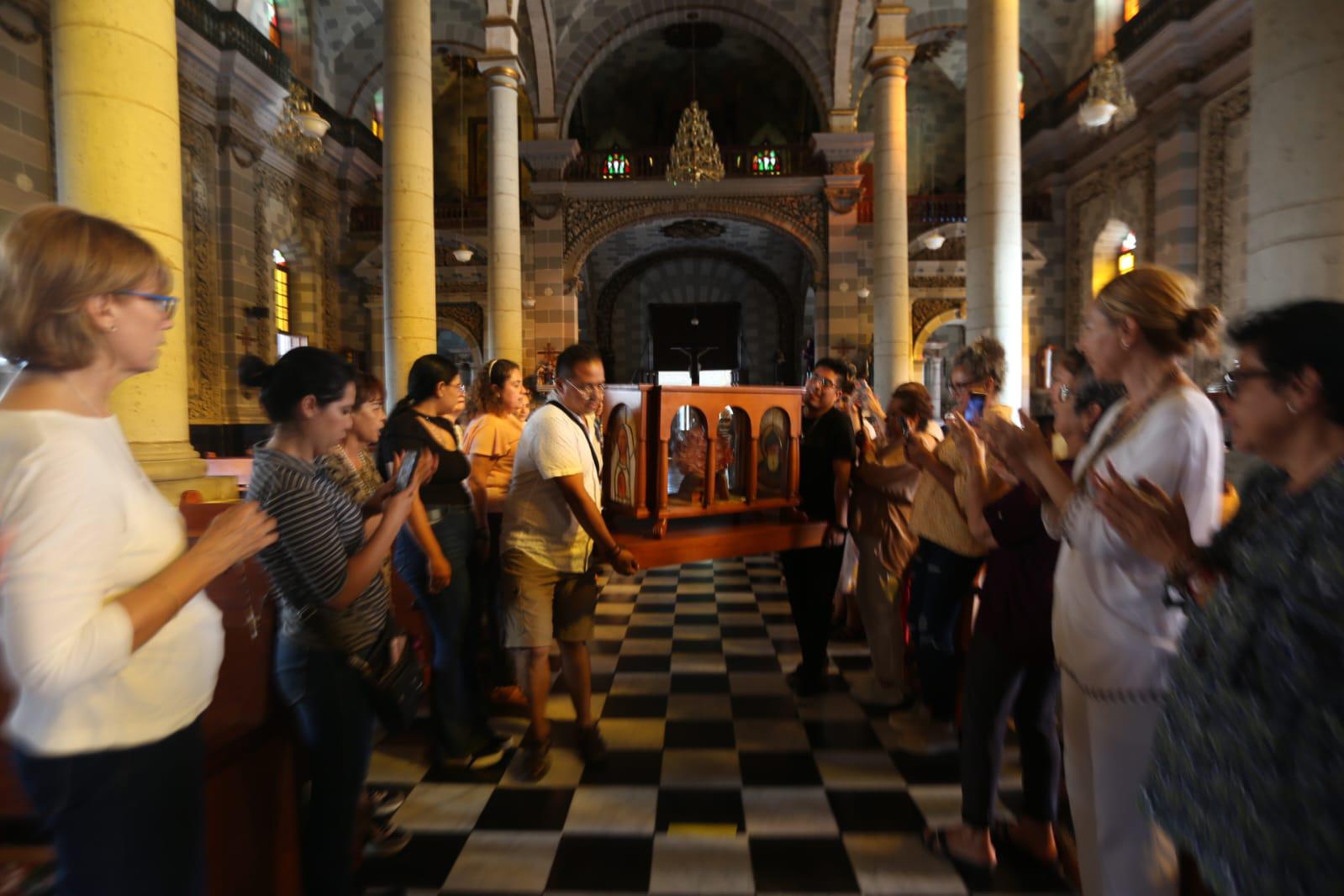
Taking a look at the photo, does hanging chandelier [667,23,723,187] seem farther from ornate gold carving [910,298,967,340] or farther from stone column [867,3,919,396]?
ornate gold carving [910,298,967,340]

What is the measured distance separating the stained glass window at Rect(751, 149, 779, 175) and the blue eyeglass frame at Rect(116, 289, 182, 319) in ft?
54.9

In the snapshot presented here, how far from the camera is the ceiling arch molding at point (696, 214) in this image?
54.4ft

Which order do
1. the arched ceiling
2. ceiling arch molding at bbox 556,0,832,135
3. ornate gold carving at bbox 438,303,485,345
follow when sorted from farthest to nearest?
ornate gold carving at bbox 438,303,485,345 < ceiling arch molding at bbox 556,0,832,135 < the arched ceiling

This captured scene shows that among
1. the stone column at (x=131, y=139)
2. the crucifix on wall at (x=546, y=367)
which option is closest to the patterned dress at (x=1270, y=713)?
the stone column at (x=131, y=139)

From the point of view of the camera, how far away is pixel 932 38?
17.8m

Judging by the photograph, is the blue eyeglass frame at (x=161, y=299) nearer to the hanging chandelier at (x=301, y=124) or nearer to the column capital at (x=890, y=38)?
the hanging chandelier at (x=301, y=124)

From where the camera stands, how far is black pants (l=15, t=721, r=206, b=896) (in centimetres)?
116

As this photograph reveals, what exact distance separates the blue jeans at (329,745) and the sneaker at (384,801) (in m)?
0.75

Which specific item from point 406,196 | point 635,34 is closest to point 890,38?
point 406,196

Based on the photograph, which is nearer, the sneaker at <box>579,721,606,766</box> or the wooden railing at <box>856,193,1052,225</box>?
the sneaker at <box>579,721,606,766</box>

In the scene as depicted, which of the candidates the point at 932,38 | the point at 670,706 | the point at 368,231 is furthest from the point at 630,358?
the point at 670,706

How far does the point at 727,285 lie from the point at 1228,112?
44.9ft

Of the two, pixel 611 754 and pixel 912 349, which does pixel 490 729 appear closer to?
pixel 611 754

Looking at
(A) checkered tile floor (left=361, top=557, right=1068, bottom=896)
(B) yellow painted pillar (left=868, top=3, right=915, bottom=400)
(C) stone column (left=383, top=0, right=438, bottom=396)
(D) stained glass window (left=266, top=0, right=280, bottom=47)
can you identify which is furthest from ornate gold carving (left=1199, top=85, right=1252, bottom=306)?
(D) stained glass window (left=266, top=0, right=280, bottom=47)
